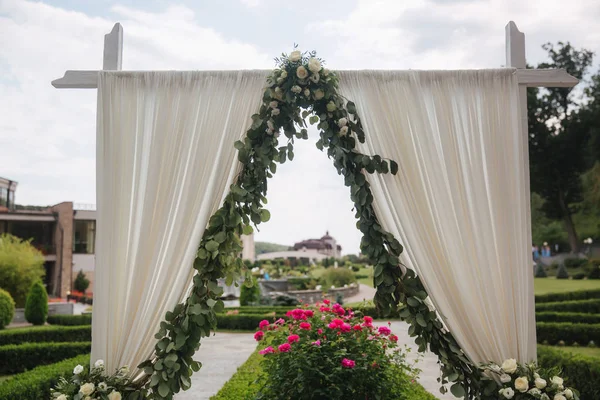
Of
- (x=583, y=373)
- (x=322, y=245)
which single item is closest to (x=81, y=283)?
(x=322, y=245)

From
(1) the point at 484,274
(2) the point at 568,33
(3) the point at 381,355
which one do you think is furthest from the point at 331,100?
(2) the point at 568,33

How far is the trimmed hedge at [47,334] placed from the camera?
325 inches

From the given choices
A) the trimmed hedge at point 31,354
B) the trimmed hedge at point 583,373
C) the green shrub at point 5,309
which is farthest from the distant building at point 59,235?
the trimmed hedge at point 583,373

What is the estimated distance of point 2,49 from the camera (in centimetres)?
1158

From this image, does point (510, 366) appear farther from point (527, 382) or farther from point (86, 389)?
point (86, 389)

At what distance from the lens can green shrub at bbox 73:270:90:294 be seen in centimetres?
2316

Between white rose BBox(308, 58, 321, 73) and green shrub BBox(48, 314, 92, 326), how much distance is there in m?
10.5

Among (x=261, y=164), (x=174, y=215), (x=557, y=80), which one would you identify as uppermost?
(x=557, y=80)

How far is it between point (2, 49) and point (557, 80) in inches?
505

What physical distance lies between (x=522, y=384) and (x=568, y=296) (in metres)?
12.6

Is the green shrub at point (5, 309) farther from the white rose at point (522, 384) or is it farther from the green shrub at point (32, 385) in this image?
Result: the white rose at point (522, 384)

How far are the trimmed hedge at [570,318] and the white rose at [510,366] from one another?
839 cm

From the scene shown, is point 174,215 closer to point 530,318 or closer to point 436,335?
point 436,335

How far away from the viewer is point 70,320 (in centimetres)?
1150
